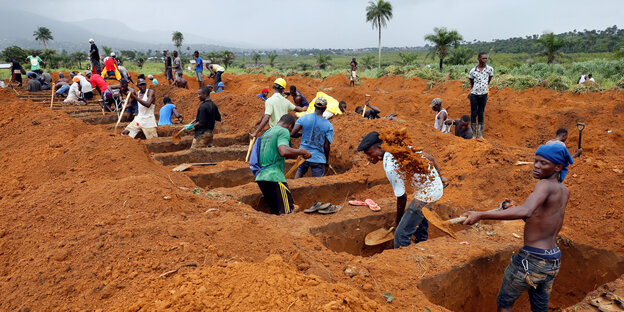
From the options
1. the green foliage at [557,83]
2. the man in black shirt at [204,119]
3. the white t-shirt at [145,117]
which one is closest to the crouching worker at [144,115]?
the white t-shirt at [145,117]

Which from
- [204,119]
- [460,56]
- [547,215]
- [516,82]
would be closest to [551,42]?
[460,56]

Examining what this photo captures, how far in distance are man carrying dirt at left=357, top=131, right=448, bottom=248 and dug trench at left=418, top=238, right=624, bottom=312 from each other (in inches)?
26.3

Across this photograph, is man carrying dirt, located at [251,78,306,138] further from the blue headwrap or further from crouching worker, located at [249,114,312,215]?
the blue headwrap

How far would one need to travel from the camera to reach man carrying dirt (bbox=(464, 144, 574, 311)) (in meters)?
2.56

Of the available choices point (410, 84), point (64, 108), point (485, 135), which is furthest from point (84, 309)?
point (410, 84)

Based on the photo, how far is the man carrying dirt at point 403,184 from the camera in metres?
3.55

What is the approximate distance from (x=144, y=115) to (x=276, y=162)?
4.46 m

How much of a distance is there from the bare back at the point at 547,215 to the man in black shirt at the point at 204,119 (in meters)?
5.58

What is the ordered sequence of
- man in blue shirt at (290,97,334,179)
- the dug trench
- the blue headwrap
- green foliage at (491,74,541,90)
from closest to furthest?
the blue headwrap
the dug trench
man in blue shirt at (290,97,334,179)
green foliage at (491,74,541,90)

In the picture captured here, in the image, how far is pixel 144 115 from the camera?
7473 millimetres

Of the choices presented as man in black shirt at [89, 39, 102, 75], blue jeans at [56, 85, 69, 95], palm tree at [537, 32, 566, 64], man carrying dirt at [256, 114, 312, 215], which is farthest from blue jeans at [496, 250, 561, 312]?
palm tree at [537, 32, 566, 64]

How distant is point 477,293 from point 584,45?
53.9m

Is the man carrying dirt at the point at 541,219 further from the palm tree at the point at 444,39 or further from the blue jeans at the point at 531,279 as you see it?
the palm tree at the point at 444,39

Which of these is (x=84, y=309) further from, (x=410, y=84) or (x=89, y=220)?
(x=410, y=84)
